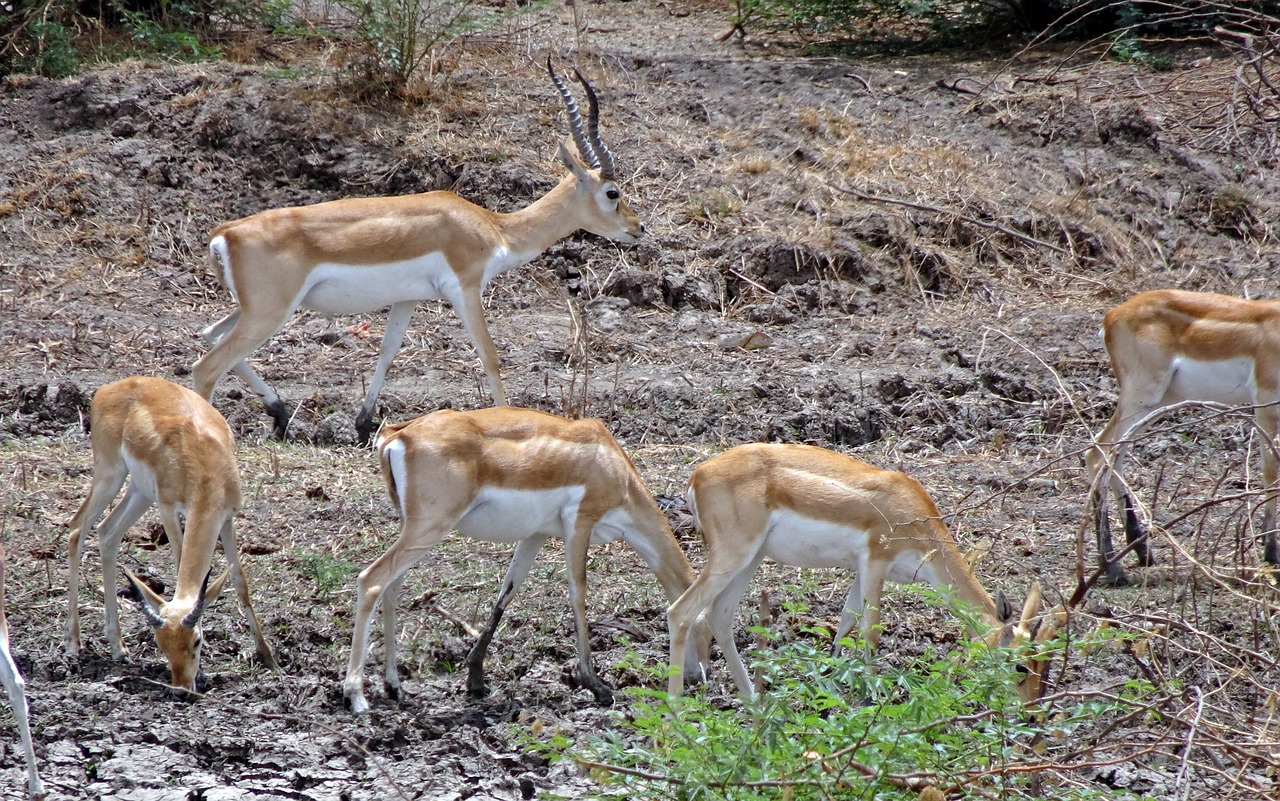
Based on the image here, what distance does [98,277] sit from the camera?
39.5 ft

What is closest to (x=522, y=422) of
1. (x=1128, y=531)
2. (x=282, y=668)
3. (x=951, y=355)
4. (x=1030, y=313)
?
(x=282, y=668)

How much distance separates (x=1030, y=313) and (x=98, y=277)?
25.9 ft

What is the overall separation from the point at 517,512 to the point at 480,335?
336 cm

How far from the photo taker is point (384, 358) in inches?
376

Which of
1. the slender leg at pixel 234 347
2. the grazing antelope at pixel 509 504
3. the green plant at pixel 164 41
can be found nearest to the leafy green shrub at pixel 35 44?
the green plant at pixel 164 41

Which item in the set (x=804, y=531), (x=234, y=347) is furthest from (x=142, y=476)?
(x=804, y=531)

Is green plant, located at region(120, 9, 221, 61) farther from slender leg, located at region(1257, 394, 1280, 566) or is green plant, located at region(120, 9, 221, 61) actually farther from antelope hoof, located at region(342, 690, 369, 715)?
slender leg, located at region(1257, 394, 1280, 566)

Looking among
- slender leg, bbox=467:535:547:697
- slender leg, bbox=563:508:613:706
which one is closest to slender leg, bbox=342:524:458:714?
slender leg, bbox=467:535:547:697

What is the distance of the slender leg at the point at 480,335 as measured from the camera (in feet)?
30.1

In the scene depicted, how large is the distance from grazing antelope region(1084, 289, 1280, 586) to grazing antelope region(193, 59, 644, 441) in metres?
3.87

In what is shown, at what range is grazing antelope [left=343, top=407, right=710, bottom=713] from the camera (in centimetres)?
595

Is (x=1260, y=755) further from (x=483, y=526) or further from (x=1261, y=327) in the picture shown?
(x=1261, y=327)

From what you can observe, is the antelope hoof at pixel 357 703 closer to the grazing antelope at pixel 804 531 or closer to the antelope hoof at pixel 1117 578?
the grazing antelope at pixel 804 531

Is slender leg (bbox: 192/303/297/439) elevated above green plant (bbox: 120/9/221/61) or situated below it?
below
